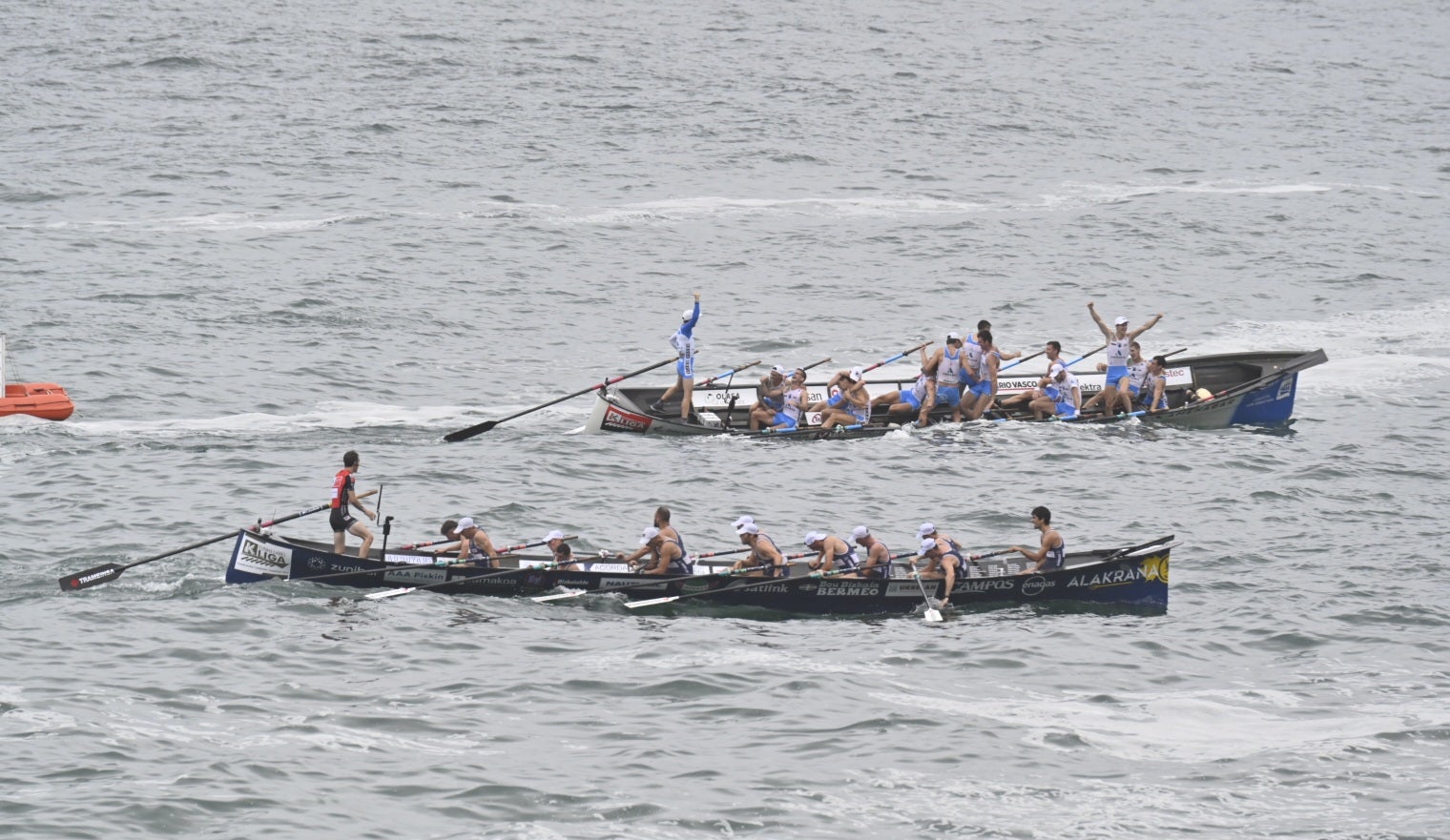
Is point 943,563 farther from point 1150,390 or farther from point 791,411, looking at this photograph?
point 1150,390

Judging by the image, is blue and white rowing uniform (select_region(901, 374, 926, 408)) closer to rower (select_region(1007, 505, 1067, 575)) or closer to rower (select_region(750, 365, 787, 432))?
rower (select_region(750, 365, 787, 432))

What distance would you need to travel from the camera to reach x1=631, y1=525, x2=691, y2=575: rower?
78.2 ft

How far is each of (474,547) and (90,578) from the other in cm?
541

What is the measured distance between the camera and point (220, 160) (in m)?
53.2

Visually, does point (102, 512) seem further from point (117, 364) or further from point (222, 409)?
point (117, 364)

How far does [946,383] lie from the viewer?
111ft

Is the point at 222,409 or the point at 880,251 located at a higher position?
the point at 880,251

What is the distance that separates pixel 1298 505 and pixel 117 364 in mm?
24848

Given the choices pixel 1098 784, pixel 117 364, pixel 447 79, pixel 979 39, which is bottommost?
pixel 1098 784

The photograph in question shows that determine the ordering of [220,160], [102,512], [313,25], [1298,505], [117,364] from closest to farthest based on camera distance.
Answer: [102,512]
[1298,505]
[117,364]
[220,160]
[313,25]

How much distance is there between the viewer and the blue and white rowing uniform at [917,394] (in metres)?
33.8

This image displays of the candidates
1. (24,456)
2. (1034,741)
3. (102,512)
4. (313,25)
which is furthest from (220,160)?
(1034,741)

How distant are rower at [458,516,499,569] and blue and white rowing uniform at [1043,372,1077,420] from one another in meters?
14.2

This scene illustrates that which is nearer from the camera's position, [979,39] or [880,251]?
[880,251]
